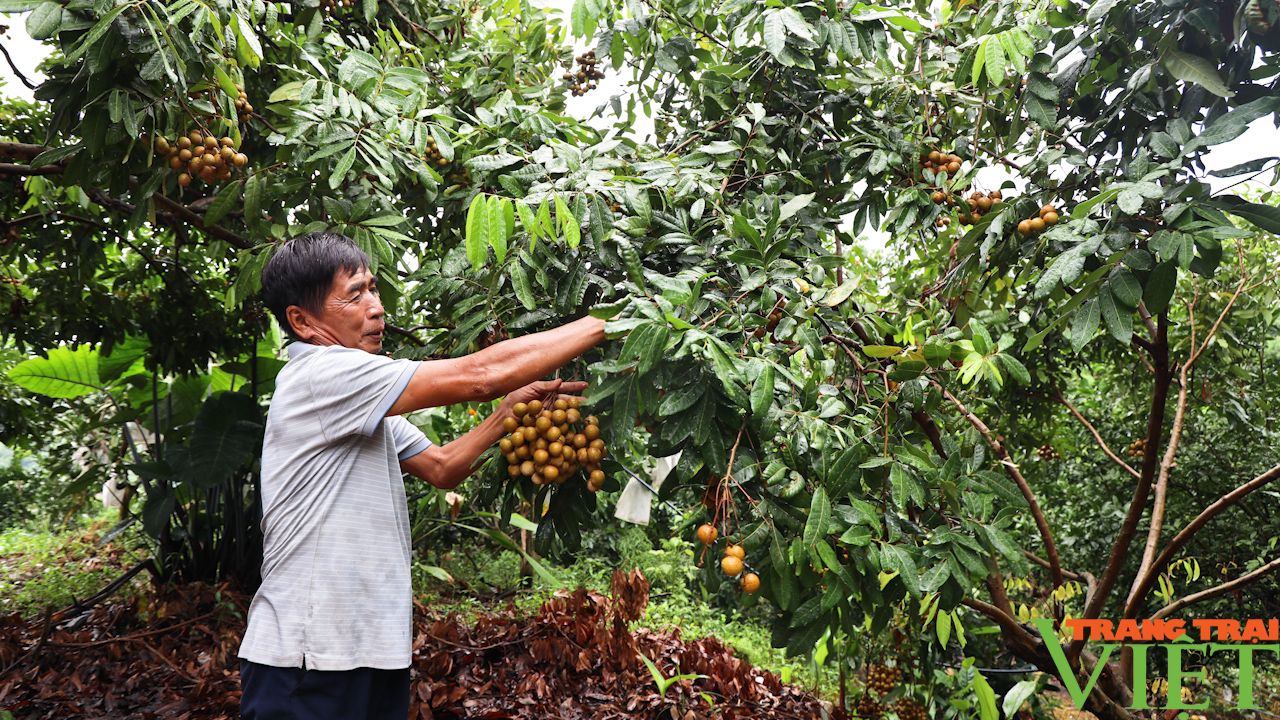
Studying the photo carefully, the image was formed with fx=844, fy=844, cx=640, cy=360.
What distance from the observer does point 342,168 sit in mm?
1991

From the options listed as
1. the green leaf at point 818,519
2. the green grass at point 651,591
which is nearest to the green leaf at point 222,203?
the green leaf at point 818,519

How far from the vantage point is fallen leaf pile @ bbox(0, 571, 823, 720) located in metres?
3.12

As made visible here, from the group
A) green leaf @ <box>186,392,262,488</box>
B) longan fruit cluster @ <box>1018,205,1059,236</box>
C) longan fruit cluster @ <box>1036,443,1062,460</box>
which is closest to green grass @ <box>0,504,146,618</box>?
green leaf @ <box>186,392,262,488</box>

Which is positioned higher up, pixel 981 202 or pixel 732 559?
pixel 981 202

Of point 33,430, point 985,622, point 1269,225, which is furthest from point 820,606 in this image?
point 33,430

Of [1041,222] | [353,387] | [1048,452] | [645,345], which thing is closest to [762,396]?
[645,345]

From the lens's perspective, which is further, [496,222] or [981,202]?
[981,202]

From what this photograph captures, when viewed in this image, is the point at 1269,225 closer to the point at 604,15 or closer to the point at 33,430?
the point at 604,15

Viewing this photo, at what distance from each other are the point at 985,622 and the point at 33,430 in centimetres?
538

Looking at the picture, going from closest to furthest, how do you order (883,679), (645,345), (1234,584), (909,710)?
(645,345) → (1234,584) → (909,710) → (883,679)

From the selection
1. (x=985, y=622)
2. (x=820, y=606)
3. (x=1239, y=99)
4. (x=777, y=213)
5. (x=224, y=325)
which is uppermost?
(x=1239, y=99)

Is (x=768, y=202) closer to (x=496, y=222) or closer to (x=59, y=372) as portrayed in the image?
(x=496, y=222)

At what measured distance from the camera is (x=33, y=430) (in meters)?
4.74

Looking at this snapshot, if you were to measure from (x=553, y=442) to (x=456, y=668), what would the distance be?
2.26 metres
